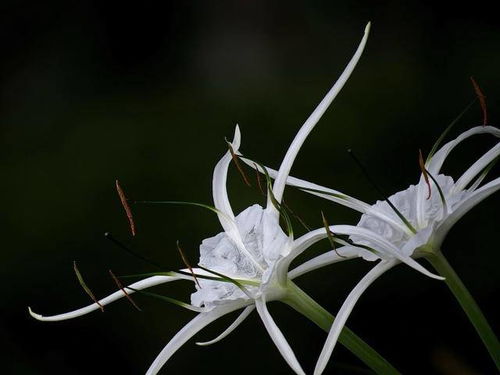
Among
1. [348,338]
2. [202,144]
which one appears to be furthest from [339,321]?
[202,144]

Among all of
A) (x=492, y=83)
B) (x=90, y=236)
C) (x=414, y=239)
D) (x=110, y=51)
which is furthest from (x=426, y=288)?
(x=414, y=239)

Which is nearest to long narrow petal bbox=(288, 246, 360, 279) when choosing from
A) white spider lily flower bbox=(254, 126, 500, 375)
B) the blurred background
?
white spider lily flower bbox=(254, 126, 500, 375)

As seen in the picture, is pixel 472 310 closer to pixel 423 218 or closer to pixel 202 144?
pixel 423 218

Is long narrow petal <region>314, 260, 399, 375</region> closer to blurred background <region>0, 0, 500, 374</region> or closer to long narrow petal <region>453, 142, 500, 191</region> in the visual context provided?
long narrow petal <region>453, 142, 500, 191</region>

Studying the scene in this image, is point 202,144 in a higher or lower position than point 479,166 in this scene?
lower

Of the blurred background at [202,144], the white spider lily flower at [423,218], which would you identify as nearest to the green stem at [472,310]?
the white spider lily flower at [423,218]
